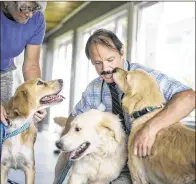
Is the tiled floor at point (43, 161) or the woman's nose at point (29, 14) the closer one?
the woman's nose at point (29, 14)

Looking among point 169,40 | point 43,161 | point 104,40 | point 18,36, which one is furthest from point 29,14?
point 169,40

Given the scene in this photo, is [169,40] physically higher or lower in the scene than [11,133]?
higher

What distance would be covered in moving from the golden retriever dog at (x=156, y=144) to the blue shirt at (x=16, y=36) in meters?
0.21

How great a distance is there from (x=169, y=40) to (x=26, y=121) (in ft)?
3.12

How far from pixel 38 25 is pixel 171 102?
1.16 feet

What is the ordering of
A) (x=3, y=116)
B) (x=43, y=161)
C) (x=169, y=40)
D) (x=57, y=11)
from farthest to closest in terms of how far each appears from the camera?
(x=169, y=40), (x=43, y=161), (x=57, y=11), (x=3, y=116)

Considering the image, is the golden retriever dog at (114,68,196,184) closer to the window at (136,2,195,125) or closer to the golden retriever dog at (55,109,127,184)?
the golden retriever dog at (55,109,127,184)

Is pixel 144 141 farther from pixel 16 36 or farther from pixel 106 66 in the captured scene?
pixel 16 36

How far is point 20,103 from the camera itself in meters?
0.88

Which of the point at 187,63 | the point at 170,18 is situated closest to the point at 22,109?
the point at 170,18

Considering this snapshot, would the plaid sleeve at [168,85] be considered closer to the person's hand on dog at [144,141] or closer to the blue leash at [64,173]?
the person's hand on dog at [144,141]

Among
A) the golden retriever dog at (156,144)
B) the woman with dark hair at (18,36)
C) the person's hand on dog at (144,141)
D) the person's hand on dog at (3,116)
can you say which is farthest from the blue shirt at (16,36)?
the person's hand on dog at (144,141)

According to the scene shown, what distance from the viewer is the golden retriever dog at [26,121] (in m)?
0.89

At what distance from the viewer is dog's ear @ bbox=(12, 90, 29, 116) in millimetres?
870
